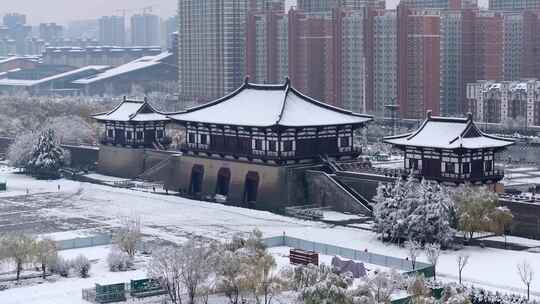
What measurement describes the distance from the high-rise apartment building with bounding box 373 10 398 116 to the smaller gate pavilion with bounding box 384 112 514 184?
4162 cm

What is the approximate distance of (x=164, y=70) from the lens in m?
146

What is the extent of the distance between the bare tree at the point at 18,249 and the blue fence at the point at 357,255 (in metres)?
8.95

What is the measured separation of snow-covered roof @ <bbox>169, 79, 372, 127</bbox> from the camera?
51812 mm

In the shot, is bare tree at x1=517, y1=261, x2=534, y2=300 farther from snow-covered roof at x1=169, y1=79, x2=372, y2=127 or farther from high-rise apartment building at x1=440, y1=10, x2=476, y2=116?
high-rise apartment building at x1=440, y1=10, x2=476, y2=116

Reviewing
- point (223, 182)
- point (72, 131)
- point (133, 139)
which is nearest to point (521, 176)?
point (223, 182)

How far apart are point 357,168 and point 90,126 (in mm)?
34580

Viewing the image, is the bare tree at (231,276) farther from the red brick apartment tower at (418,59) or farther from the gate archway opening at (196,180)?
the red brick apartment tower at (418,59)

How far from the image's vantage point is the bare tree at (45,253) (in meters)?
35.7

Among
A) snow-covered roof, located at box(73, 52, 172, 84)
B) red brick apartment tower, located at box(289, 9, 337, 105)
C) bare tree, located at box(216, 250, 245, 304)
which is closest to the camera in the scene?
bare tree, located at box(216, 250, 245, 304)

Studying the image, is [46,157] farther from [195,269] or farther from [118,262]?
[195,269]

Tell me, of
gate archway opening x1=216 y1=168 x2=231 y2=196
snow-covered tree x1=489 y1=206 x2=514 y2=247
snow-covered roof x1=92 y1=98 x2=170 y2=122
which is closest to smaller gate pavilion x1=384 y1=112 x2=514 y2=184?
snow-covered tree x1=489 y1=206 x2=514 y2=247

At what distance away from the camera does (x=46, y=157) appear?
208 feet

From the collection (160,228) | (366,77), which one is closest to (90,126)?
(366,77)

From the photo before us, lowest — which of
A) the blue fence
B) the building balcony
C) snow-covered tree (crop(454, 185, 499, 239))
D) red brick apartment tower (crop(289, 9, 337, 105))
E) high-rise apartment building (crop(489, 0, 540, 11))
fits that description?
the blue fence
